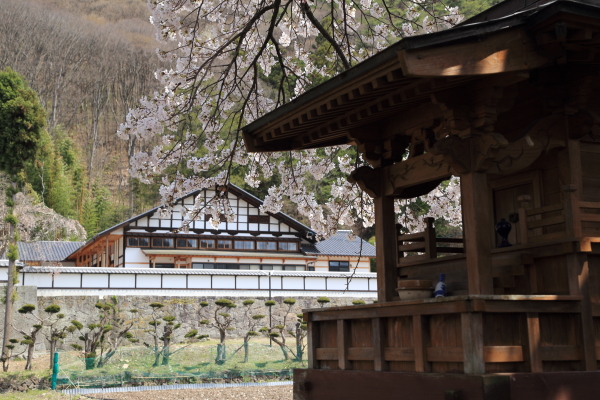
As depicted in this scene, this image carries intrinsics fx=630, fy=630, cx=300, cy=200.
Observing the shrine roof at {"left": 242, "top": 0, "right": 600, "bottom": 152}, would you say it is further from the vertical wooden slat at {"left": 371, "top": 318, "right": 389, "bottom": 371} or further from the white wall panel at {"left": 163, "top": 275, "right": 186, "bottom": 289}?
the white wall panel at {"left": 163, "top": 275, "right": 186, "bottom": 289}

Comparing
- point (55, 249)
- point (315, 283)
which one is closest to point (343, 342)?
point (315, 283)

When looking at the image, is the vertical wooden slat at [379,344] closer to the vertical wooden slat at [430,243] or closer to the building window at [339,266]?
the vertical wooden slat at [430,243]

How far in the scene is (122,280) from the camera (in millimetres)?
24000

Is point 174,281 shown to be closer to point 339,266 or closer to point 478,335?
point 339,266

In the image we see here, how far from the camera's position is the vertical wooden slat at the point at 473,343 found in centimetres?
458

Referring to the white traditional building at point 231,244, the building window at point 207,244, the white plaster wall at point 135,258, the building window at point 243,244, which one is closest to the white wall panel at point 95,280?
the white traditional building at point 231,244

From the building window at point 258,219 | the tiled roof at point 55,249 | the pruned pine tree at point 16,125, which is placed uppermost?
the pruned pine tree at point 16,125

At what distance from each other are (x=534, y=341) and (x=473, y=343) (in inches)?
21.4

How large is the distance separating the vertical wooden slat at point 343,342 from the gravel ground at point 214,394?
7.50 meters

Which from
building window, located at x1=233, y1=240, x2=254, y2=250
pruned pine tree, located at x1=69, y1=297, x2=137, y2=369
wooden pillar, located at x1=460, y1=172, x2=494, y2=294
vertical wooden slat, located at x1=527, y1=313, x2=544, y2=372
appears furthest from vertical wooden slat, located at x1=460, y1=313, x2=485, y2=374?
building window, located at x1=233, y1=240, x2=254, y2=250

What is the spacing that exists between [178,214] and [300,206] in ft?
67.2

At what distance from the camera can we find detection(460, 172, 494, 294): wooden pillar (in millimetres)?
5191

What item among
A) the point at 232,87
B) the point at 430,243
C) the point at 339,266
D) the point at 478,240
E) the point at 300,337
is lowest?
the point at 300,337

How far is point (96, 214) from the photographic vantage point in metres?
48.6
